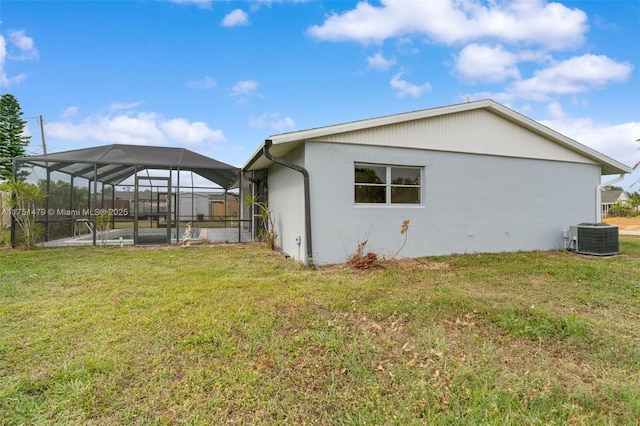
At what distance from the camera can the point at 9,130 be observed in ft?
66.3

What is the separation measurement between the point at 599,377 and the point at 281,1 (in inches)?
391

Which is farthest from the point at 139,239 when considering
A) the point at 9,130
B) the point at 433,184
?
the point at 9,130

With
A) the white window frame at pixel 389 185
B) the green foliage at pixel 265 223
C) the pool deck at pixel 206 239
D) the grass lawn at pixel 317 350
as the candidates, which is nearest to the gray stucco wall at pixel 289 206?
the green foliage at pixel 265 223

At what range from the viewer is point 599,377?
2418 mm

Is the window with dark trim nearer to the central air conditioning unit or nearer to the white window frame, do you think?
the white window frame

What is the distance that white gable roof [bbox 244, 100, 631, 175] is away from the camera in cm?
645

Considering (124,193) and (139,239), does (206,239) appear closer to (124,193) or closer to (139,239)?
(139,239)

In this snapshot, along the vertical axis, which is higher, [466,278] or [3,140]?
[3,140]

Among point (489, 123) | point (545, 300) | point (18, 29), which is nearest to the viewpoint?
point (545, 300)

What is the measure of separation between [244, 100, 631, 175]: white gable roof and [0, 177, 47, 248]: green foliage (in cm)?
600

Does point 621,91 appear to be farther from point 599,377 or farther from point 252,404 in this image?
point 252,404

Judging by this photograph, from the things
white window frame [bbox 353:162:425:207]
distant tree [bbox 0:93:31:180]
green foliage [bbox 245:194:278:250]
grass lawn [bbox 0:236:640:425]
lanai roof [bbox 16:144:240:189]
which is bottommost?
grass lawn [bbox 0:236:640:425]

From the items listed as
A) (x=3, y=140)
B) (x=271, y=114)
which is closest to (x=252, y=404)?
(x=271, y=114)

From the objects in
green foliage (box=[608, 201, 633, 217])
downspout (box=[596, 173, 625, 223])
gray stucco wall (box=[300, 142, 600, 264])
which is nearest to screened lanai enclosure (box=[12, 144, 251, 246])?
gray stucco wall (box=[300, 142, 600, 264])
